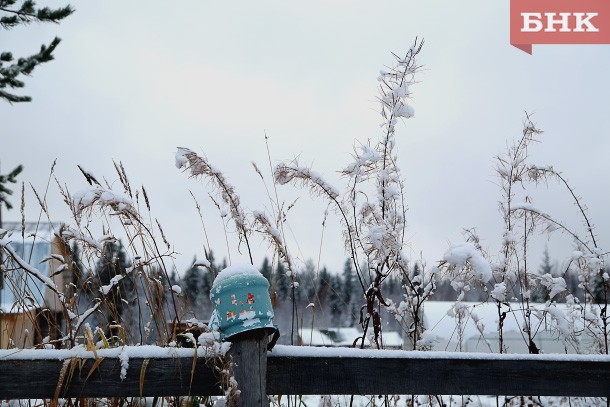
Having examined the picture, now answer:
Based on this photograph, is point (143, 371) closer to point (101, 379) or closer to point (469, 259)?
point (101, 379)

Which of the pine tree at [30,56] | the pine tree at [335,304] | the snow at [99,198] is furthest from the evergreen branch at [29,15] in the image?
the snow at [99,198]

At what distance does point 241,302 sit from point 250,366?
226 millimetres

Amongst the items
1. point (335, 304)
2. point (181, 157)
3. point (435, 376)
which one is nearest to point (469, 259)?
→ point (435, 376)

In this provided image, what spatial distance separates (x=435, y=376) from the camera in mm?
2340

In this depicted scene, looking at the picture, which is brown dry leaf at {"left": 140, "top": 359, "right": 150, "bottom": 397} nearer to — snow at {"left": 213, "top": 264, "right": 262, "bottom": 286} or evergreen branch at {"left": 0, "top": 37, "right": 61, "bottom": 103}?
snow at {"left": 213, "top": 264, "right": 262, "bottom": 286}

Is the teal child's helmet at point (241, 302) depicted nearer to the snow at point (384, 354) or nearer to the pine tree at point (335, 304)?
the snow at point (384, 354)

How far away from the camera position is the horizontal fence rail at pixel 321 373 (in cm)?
218

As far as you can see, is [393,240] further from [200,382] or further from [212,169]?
[200,382]

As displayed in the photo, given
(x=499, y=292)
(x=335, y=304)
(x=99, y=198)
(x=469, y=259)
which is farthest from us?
(x=335, y=304)

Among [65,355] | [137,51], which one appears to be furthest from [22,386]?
[137,51]

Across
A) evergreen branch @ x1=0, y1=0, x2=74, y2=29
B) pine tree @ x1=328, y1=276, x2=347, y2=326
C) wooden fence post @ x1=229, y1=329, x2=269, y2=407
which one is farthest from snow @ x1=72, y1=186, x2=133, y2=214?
evergreen branch @ x1=0, y1=0, x2=74, y2=29

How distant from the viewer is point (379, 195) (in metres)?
3.17

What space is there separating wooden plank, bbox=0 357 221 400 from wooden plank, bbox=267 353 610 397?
1.01 ft

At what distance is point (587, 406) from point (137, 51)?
5.21 m
